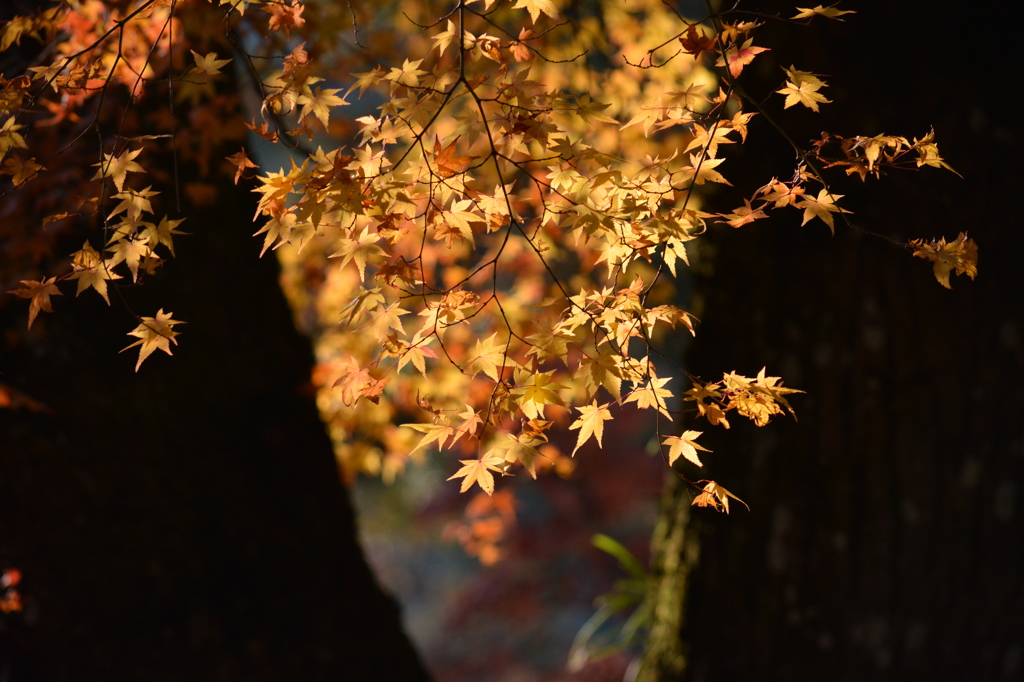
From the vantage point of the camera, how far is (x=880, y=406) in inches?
74.3

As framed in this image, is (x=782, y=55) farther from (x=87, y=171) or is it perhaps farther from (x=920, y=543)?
(x=87, y=171)

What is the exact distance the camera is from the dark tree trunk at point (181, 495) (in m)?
1.96

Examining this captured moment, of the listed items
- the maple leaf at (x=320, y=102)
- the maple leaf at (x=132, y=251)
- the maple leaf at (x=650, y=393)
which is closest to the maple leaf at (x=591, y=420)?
the maple leaf at (x=650, y=393)

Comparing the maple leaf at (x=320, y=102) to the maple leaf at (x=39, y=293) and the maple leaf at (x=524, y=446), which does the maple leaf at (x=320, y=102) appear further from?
the maple leaf at (x=524, y=446)

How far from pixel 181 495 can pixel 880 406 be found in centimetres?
203

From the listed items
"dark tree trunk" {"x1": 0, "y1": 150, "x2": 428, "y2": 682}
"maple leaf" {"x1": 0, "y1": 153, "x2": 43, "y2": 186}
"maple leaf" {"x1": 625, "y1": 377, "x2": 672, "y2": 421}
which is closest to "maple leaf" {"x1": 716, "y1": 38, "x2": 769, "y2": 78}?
"maple leaf" {"x1": 625, "y1": 377, "x2": 672, "y2": 421}

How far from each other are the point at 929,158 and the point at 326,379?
6.58 feet

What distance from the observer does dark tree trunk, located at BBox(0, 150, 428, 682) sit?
1.96 metres

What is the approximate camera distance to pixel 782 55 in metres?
1.79

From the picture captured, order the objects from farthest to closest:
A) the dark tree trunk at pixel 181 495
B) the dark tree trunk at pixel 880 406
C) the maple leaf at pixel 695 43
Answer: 1. the dark tree trunk at pixel 181 495
2. the dark tree trunk at pixel 880 406
3. the maple leaf at pixel 695 43

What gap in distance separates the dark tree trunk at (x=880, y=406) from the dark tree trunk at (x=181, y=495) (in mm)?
1270

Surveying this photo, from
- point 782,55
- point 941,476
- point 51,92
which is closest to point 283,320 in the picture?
point 51,92

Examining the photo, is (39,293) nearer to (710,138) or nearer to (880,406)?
(710,138)

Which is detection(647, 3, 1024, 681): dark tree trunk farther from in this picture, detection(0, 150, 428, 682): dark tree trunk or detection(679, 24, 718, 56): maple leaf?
detection(0, 150, 428, 682): dark tree trunk
